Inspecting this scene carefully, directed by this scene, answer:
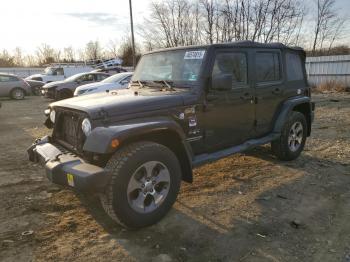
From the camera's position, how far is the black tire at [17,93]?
19.9 m

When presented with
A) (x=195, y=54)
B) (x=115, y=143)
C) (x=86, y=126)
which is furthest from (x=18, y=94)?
(x=115, y=143)

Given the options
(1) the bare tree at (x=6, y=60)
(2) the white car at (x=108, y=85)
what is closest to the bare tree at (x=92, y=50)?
(1) the bare tree at (x=6, y=60)

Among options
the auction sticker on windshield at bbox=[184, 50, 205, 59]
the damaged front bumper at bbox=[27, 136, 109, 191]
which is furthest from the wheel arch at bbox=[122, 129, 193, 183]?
the auction sticker on windshield at bbox=[184, 50, 205, 59]

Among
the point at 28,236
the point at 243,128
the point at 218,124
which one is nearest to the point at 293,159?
the point at 243,128

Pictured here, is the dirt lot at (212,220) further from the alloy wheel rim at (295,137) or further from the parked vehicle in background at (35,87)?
the parked vehicle in background at (35,87)

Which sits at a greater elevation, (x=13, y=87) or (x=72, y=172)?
(x=13, y=87)

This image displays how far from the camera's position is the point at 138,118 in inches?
146

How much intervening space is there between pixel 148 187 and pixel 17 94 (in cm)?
1891

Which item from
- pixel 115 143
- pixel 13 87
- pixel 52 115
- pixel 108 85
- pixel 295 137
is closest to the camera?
pixel 115 143

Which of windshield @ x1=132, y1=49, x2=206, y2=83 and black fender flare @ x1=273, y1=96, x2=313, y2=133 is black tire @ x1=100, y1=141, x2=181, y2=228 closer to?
windshield @ x1=132, y1=49, x2=206, y2=83

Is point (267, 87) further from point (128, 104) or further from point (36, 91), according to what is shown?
point (36, 91)

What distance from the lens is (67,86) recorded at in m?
17.3

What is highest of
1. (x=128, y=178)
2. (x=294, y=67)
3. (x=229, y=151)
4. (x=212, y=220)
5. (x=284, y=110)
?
(x=294, y=67)

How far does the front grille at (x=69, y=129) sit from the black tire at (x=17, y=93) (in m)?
17.6
